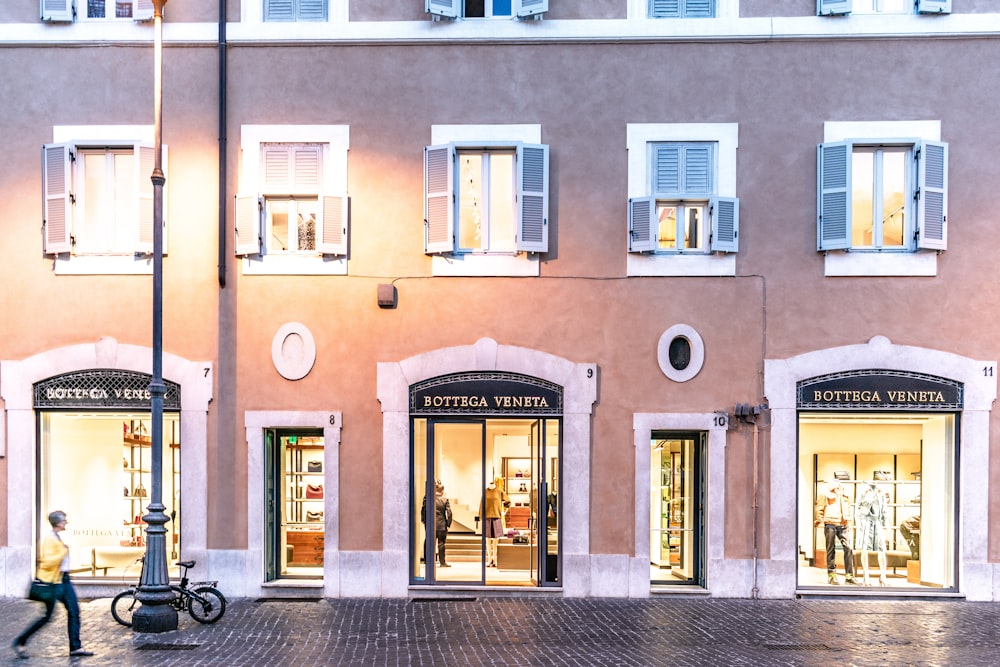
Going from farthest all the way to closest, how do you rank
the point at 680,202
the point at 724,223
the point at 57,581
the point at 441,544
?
1. the point at 441,544
2. the point at 680,202
3. the point at 724,223
4. the point at 57,581

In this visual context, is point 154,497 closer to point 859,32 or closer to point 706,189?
point 706,189

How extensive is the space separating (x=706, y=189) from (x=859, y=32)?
10.4 ft

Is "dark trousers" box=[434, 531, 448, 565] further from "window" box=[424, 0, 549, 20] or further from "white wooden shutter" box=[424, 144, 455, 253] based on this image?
"window" box=[424, 0, 549, 20]

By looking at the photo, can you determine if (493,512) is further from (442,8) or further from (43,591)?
(442,8)

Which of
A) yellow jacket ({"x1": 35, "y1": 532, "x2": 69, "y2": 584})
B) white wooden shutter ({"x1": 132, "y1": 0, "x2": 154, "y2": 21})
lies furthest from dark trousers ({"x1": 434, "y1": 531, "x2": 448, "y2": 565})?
white wooden shutter ({"x1": 132, "y1": 0, "x2": 154, "y2": 21})

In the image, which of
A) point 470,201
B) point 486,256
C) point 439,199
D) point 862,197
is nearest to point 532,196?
point 470,201

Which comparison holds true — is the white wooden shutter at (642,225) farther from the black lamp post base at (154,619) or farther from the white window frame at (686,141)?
the black lamp post base at (154,619)

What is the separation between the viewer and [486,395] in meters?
12.4

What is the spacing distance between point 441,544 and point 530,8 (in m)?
8.15

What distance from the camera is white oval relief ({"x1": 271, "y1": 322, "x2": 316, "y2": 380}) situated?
1242 centimetres

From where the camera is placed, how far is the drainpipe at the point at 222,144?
1238 cm

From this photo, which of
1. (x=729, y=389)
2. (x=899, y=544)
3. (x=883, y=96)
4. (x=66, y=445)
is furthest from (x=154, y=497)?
(x=883, y=96)

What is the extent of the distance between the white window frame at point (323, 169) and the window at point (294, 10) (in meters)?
1.69

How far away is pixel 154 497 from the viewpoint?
10523 mm
